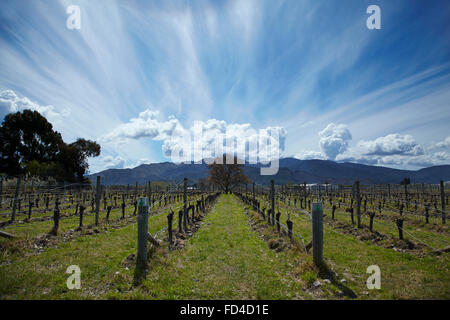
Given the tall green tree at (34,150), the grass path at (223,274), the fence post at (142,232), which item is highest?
the tall green tree at (34,150)

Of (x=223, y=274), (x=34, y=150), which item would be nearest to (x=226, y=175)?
(x=34, y=150)

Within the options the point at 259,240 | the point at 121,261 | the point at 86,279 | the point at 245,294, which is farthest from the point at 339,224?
the point at 86,279

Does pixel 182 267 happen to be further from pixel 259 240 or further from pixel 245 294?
pixel 259 240

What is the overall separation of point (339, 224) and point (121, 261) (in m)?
11.2

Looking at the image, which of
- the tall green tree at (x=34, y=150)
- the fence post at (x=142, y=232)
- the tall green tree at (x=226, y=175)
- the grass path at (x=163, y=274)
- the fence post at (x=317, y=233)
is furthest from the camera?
the tall green tree at (x=226, y=175)

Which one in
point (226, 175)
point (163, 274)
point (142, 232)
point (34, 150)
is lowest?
point (163, 274)

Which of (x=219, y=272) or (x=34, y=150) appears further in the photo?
(x=34, y=150)

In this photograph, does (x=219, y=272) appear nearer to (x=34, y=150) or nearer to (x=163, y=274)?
(x=163, y=274)

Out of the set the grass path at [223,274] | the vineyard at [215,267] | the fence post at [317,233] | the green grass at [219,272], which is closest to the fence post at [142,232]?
the vineyard at [215,267]

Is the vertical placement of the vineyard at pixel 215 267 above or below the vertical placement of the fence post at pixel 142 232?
below

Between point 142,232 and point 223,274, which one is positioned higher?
point 142,232

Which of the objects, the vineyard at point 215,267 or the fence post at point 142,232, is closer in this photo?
the vineyard at point 215,267

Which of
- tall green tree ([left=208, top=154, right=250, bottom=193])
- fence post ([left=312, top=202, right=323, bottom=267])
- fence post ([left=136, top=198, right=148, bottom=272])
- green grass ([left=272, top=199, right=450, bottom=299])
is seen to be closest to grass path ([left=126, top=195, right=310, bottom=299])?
fence post ([left=136, top=198, right=148, bottom=272])

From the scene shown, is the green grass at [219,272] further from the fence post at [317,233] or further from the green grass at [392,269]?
the fence post at [317,233]
